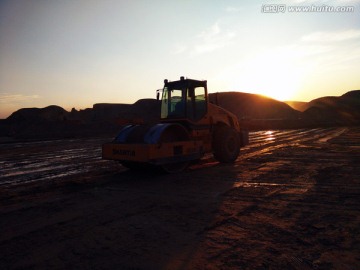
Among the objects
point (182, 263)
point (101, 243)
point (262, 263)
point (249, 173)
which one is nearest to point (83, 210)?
point (101, 243)

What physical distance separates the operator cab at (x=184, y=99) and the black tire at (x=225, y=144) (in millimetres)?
1062

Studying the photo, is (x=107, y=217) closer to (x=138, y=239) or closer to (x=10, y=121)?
(x=138, y=239)

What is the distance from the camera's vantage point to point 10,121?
6031 centimetres

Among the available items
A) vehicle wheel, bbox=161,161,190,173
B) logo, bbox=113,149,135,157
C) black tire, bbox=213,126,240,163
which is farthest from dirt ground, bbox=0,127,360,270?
black tire, bbox=213,126,240,163

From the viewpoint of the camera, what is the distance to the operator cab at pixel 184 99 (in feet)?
33.4

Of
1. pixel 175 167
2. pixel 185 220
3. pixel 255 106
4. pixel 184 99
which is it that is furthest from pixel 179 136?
pixel 255 106

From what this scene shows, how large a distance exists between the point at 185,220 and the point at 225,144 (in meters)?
6.07

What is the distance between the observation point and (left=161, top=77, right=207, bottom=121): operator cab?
10172 mm

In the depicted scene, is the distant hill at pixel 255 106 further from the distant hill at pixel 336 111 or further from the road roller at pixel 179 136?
the road roller at pixel 179 136

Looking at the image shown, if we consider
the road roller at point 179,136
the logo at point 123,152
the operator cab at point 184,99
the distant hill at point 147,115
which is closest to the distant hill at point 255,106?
the distant hill at point 147,115

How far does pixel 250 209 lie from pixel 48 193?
4.38 meters

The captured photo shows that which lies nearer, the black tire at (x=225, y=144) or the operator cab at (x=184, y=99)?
the operator cab at (x=184, y=99)

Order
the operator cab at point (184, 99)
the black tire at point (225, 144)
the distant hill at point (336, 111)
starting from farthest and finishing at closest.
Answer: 1. the distant hill at point (336, 111)
2. the black tire at point (225, 144)
3. the operator cab at point (184, 99)

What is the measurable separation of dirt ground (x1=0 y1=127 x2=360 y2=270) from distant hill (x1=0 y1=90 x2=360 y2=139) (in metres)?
25.5
